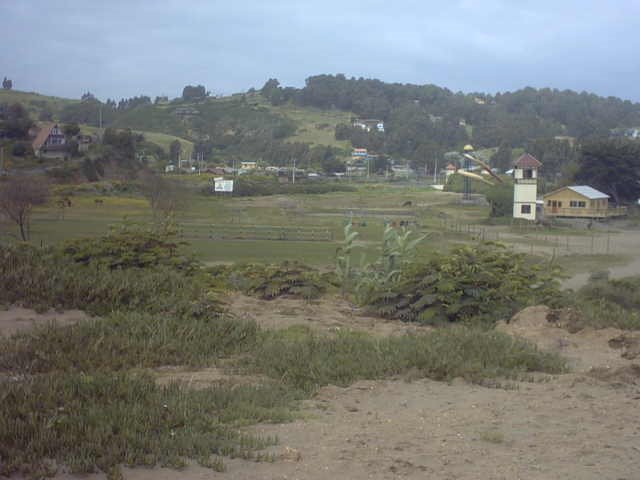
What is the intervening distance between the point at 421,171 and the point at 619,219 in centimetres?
6386

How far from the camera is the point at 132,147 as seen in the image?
211ft

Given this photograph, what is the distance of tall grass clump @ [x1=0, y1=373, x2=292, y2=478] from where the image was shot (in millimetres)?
4844

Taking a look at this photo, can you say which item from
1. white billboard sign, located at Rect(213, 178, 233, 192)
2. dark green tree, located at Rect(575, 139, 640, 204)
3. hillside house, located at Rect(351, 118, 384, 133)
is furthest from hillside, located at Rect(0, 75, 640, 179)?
dark green tree, located at Rect(575, 139, 640, 204)

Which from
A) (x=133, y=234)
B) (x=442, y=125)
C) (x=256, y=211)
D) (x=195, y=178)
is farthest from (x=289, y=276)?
(x=442, y=125)

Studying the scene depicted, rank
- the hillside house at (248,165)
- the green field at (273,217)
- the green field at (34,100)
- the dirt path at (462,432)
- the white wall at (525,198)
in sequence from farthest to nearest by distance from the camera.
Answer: the hillside house at (248,165)
the green field at (34,100)
the white wall at (525,198)
the green field at (273,217)
the dirt path at (462,432)

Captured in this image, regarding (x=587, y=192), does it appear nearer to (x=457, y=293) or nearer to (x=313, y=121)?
(x=457, y=293)

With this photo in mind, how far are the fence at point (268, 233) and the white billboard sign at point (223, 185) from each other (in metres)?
19.2

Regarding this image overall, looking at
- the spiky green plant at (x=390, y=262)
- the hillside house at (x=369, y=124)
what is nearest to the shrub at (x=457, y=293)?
the spiky green plant at (x=390, y=262)

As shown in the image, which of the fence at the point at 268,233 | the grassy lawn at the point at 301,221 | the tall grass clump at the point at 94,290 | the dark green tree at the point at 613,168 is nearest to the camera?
the tall grass clump at the point at 94,290

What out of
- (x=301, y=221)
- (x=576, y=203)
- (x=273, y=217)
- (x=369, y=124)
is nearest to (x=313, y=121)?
(x=369, y=124)

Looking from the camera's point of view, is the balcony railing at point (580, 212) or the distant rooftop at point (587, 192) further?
the distant rooftop at point (587, 192)

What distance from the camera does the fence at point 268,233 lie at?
1743 inches

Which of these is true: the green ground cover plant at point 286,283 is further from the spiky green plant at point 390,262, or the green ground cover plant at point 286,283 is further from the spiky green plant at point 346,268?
the spiky green plant at point 390,262

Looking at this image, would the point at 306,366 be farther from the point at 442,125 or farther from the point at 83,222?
the point at 442,125
